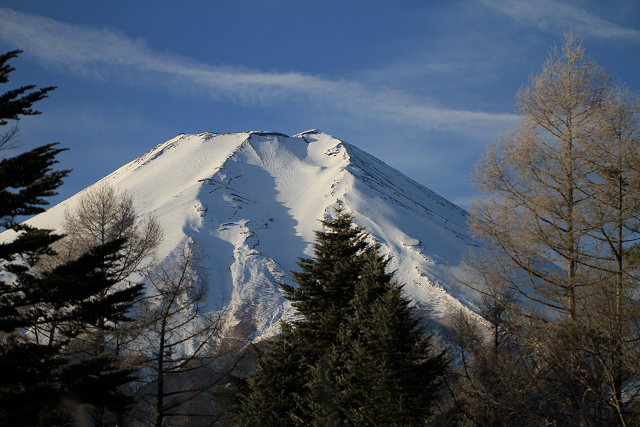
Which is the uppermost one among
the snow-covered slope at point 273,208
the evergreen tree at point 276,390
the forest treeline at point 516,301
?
the snow-covered slope at point 273,208

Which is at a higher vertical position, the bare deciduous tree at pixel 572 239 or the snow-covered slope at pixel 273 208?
the snow-covered slope at pixel 273 208

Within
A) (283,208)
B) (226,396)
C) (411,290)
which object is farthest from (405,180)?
(226,396)

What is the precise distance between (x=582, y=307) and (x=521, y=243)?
1379mm

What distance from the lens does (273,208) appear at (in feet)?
238

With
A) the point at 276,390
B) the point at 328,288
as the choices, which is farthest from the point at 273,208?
the point at 276,390

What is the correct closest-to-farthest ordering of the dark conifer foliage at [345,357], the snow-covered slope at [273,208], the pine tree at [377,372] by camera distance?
the pine tree at [377,372] → the dark conifer foliage at [345,357] → the snow-covered slope at [273,208]

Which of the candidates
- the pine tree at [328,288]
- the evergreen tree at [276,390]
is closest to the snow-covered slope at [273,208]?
the pine tree at [328,288]

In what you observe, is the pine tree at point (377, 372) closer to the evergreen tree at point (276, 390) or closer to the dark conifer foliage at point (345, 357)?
the dark conifer foliage at point (345, 357)

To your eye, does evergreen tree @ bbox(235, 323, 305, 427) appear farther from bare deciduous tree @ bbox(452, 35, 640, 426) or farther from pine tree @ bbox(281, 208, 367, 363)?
bare deciduous tree @ bbox(452, 35, 640, 426)

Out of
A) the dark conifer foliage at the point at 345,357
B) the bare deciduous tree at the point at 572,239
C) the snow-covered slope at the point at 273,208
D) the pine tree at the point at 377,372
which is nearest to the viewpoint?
the bare deciduous tree at the point at 572,239

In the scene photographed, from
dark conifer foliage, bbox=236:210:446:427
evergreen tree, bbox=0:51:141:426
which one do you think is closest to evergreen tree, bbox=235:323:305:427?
dark conifer foliage, bbox=236:210:446:427

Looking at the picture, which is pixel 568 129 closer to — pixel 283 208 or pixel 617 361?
pixel 617 361

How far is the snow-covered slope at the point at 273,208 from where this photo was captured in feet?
170

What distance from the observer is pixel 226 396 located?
15.1 meters
